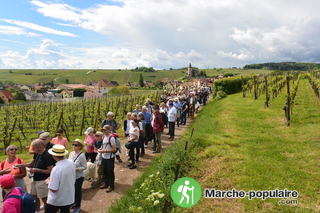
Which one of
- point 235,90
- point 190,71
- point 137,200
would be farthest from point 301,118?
point 190,71

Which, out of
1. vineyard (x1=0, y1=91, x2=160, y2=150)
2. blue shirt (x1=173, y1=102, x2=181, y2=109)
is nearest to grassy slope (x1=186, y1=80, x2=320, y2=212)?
blue shirt (x1=173, y1=102, x2=181, y2=109)

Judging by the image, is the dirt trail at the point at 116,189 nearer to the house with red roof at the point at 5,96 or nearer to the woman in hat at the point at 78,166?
the woman in hat at the point at 78,166

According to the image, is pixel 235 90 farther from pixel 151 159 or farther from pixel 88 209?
pixel 88 209

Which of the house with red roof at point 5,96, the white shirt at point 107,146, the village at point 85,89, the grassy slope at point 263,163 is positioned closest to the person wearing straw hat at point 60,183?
the white shirt at point 107,146

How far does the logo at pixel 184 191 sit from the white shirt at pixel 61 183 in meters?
1.83

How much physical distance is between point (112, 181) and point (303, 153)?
5831 mm

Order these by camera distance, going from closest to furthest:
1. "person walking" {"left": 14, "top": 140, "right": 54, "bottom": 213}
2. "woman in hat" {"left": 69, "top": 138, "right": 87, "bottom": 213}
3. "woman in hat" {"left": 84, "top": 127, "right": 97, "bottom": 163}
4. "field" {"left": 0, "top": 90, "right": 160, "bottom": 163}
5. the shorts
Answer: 1. "person walking" {"left": 14, "top": 140, "right": 54, "bottom": 213}
2. the shorts
3. "woman in hat" {"left": 69, "top": 138, "right": 87, "bottom": 213}
4. "woman in hat" {"left": 84, "top": 127, "right": 97, "bottom": 163}
5. "field" {"left": 0, "top": 90, "right": 160, "bottom": 163}

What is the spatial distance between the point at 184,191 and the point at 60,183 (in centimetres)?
211

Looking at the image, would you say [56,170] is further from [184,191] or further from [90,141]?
[90,141]

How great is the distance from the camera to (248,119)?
11656mm

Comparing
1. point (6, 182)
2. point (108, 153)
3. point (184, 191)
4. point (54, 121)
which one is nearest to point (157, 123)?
point (108, 153)

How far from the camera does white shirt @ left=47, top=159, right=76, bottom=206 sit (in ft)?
11.6

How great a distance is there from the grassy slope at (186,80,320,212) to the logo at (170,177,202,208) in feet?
4.75

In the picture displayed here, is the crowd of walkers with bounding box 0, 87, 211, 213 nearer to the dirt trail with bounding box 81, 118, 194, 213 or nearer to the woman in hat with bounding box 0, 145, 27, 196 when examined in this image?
the woman in hat with bounding box 0, 145, 27, 196
